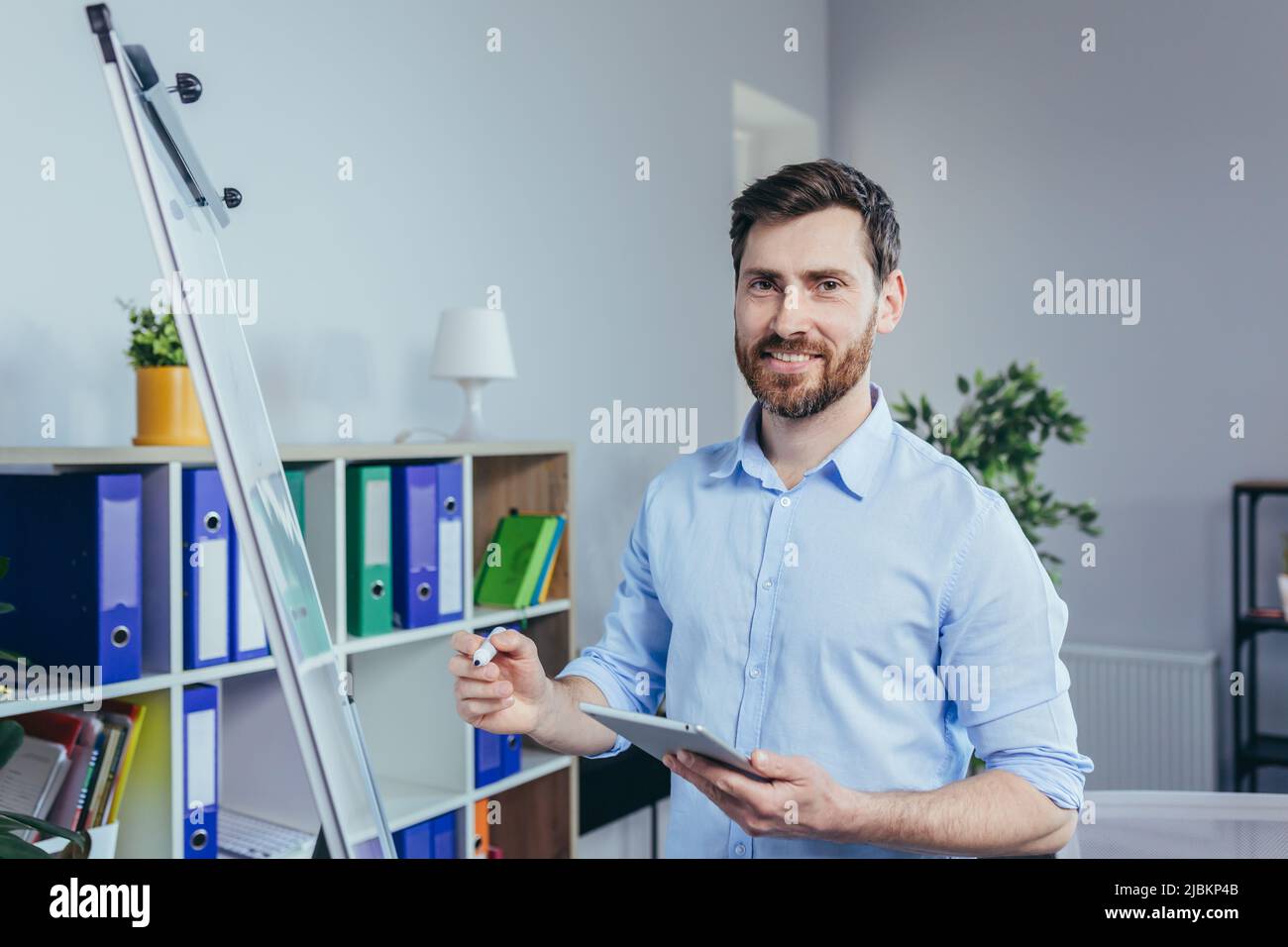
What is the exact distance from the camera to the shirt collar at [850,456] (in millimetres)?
1038

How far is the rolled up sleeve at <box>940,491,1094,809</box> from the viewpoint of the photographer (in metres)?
0.91

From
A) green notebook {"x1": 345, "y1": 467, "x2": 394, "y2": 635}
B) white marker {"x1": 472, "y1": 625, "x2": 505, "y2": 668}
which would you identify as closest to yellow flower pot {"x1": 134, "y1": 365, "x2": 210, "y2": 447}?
green notebook {"x1": 345, "y1": 467, "x2": 394, "y2": 635}

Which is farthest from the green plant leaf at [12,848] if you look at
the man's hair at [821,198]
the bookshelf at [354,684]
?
the man's hair at [821,198]

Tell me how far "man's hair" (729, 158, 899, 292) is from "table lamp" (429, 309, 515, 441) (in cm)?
88

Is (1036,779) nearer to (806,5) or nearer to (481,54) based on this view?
(481,54)

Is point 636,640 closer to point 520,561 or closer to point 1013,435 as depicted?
point 520,561

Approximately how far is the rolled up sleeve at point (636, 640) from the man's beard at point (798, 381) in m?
0.17

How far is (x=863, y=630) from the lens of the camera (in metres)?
0.99

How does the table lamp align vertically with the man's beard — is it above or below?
above

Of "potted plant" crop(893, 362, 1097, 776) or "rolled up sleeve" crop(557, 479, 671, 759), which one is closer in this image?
"rolled up sleeve" crop(557, 479, 671, 759)

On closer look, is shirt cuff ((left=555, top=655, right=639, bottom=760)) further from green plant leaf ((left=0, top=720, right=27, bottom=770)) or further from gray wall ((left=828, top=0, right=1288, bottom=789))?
gray wall ((left=828, top=0, right=1288, bottom=789))

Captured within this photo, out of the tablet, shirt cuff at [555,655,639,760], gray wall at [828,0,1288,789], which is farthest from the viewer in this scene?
gray wall at [828,0,1288,789]

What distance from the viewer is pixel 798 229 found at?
3.46 feet
